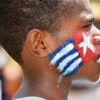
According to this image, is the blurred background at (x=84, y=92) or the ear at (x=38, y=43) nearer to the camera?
the ear at (x=38, y=43)

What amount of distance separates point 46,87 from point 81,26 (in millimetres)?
388

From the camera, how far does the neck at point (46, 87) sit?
6.64 ft

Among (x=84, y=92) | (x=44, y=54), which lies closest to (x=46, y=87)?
(x=44, y=54)

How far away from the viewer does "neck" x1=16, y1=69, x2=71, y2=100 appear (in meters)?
2.02

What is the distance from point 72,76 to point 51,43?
0.74 ft

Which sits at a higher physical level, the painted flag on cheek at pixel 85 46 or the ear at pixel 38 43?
the painted flag on cheek at pixel 85 46

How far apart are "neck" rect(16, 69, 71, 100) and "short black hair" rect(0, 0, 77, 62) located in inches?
7.1

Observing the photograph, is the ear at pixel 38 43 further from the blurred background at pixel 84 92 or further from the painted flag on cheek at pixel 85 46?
the blurred background at pixel 84 92

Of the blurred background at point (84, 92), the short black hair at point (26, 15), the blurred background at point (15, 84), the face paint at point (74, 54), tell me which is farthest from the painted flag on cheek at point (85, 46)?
the blurred background at point (84, 92)

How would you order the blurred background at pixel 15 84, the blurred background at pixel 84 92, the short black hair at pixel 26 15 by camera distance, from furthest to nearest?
the blurred background at pixel 84 92 < the blurred background at pixel 15 84 < the short black hair at pixel 26 15

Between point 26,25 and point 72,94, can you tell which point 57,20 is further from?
point 72,94

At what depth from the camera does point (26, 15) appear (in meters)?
2.02

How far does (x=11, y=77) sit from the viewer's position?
414 centimetres

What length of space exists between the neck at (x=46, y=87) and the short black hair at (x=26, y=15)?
181 mm
